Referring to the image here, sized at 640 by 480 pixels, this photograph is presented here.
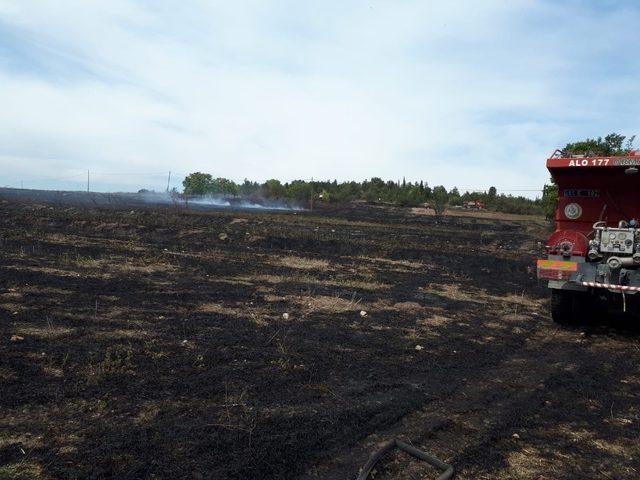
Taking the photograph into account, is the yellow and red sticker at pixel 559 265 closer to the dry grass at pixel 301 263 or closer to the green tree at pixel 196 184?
the dry grass at pixel 301 263

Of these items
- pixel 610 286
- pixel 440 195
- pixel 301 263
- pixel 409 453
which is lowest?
pixel 409 453

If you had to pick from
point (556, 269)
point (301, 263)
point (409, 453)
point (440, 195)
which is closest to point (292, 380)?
point (409, 453)

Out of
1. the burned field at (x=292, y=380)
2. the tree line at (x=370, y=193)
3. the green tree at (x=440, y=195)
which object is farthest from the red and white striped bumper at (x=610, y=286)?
the green tree at (x=440, y=195)

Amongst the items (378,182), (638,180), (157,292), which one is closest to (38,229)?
(157,292)

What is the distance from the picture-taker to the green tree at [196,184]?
83.8m

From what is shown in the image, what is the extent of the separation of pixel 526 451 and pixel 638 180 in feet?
19.3

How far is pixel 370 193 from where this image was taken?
76625 mm

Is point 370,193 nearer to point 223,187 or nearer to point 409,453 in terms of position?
point 223,187

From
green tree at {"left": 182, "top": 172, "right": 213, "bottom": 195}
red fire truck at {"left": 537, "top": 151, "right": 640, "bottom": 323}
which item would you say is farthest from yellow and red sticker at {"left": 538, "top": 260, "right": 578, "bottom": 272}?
green tree at {"left": 182, "top": 172, "right": 213, "bottom": 195}

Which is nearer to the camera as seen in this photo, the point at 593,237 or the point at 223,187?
the point at 593,237

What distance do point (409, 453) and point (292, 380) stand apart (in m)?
1.77

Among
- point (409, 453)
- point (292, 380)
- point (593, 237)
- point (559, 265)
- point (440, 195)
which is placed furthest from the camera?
point (440, 195)

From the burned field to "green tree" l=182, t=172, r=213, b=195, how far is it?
74576mm

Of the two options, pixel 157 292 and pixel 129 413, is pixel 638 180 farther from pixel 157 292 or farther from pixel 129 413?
pixel 157 292
